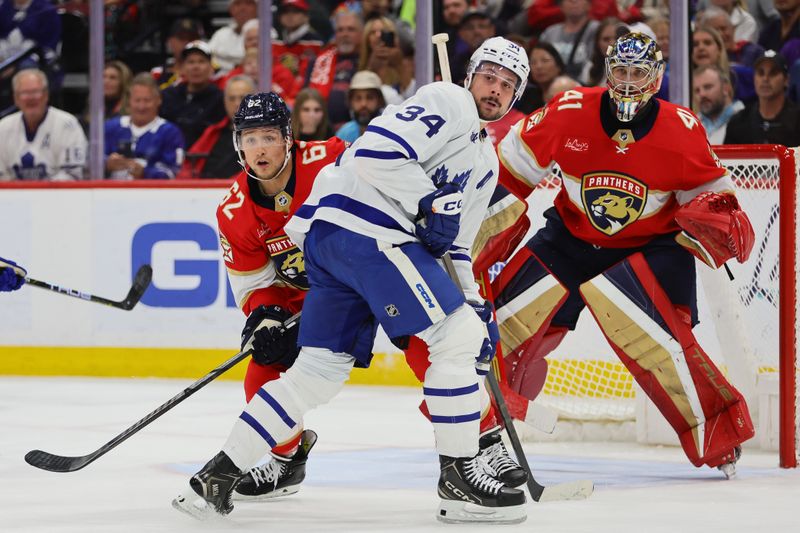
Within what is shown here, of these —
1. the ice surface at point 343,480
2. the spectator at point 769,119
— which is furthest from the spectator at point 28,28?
the spectator at point 769,119

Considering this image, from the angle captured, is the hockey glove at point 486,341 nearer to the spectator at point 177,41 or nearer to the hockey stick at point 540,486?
the hockey stick at point 540,486

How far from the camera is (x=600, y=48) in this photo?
6082 millimetres

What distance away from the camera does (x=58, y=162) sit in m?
6.37

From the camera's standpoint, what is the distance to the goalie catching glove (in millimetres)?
3633

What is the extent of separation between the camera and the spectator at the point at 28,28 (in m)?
7.09

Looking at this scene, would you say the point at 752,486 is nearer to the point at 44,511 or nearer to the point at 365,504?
the point at 365,504

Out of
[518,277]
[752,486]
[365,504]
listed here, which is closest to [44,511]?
[365,504]

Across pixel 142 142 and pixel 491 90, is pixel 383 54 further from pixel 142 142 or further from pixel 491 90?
pixel 491 90

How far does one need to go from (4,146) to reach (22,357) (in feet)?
3.27

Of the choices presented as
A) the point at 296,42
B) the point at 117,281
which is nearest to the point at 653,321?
the point at 117,281

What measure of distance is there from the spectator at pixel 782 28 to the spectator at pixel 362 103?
164 centimetres

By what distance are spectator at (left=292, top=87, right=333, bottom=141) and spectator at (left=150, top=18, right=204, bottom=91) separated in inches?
41.3

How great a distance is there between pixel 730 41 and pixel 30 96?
10.5ft

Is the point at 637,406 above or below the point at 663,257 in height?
below
